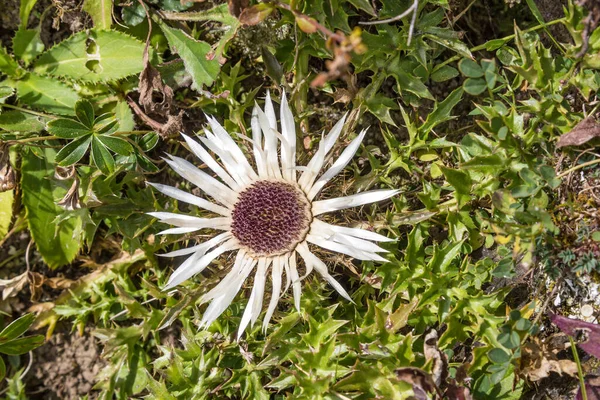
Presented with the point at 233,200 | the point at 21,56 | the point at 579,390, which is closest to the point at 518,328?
the point at 579,390

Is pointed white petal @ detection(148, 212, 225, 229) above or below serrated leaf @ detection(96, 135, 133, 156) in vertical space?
below

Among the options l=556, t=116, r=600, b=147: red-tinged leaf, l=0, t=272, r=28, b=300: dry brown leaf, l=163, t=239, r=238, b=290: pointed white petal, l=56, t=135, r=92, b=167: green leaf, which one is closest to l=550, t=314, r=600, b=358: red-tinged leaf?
l=556, t=116, r=600, b=147: red-tinged leaf

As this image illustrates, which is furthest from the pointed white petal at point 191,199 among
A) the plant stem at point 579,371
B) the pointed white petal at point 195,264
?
the plant stem at point 579,371

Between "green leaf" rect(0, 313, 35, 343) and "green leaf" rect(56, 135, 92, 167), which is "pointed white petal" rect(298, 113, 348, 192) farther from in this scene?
"green leaf" rect(0, 313, 35, 343)

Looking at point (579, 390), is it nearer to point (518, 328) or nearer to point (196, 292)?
point (518, 328)

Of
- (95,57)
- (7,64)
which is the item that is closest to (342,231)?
(95,57)

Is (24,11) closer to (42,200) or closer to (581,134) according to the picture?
(42,200)
